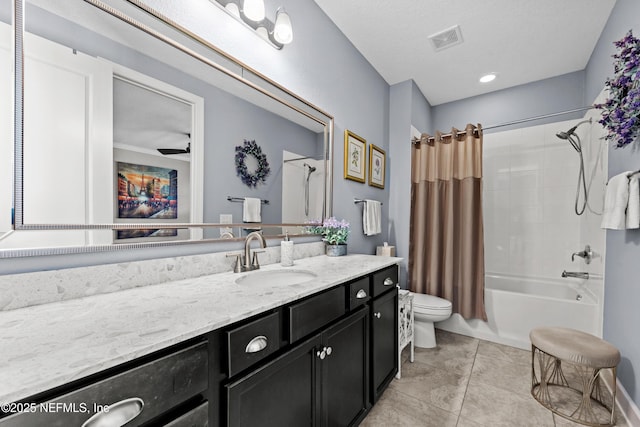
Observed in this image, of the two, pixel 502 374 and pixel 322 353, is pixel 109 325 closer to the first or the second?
pixel 322 353

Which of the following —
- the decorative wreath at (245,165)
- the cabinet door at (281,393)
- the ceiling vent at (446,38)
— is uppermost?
the ceiling vent at (446,38)

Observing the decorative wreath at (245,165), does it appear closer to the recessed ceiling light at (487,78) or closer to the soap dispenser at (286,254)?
the soap dispenser at (286,254)

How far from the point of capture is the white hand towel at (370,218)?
2.28 metres

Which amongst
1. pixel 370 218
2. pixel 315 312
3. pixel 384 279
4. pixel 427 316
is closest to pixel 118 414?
pixel 315 312

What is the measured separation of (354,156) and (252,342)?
1747mm

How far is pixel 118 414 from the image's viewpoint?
1.61 feet

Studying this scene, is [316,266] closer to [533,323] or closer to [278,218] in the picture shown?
[278,218]

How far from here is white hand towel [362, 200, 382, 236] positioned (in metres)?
2.28

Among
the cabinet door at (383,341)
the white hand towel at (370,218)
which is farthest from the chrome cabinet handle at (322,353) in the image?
the white hand towel at (370,218)

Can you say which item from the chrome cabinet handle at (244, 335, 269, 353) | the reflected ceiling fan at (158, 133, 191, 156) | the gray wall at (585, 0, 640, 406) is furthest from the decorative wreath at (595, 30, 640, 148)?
the reflected ceiling fan at (158, 133, 191, 156)

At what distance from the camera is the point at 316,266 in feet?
4.75

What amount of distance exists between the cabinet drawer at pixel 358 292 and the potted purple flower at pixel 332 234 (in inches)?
18.0

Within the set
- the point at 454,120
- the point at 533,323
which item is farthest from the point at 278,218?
the point at 454,120

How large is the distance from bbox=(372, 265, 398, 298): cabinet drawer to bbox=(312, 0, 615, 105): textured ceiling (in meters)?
1.81
